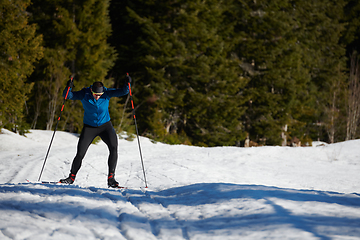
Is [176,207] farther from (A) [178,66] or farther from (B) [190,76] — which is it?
(B) [190,76]

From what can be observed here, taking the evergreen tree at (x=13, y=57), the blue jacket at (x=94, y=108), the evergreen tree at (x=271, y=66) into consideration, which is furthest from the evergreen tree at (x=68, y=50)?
the evergreen tree at (x=271, y=66)

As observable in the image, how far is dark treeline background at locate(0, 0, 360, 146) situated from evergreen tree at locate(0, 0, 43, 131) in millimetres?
35

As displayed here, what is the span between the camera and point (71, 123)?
43.4ft

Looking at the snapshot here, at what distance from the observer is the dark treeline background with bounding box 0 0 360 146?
40.9 ft

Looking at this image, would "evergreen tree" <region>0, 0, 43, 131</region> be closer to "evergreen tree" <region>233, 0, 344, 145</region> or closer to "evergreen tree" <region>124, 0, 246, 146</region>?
"evergreen tree" <region>124, 0, 246, 146</region>

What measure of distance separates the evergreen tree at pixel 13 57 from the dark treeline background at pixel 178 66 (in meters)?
0.03

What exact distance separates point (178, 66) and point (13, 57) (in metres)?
8.70

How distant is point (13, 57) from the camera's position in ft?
33.8

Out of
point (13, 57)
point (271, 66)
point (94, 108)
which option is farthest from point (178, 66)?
point (94, 108)

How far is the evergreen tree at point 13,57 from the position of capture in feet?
32.9

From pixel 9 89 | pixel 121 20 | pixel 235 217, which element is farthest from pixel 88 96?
pixel 121 20

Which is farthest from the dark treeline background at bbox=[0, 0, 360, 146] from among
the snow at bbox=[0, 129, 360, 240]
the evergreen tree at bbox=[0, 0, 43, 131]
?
the snow at bbox=[0, 129, 360, 240]

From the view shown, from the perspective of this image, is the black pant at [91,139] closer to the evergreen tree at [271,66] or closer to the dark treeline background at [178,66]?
the dark treeline background at [178,66]

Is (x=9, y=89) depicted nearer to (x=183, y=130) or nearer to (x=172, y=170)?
(x=172, y=170)
